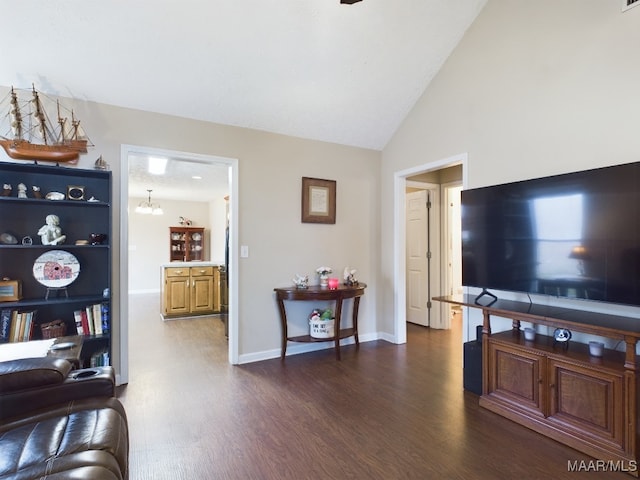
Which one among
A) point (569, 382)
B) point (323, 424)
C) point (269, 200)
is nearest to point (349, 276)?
point (269, 200)

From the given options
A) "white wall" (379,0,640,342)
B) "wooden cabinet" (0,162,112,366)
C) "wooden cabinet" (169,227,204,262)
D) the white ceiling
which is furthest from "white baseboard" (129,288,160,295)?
"white wall" (379,0,640,342)

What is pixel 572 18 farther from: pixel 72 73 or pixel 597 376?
pixel 72 73

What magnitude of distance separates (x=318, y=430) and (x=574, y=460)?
1.51 m

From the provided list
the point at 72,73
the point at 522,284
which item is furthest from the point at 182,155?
the point at 522,284

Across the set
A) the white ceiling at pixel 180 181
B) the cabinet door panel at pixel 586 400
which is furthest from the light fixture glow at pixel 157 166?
the cabinet door panel at pixel 586 400

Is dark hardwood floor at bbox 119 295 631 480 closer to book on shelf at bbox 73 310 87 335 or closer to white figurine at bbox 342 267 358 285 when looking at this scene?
book on shelf at bbox 73 310 87 335

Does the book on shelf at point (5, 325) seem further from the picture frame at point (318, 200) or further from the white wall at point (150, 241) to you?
the white wall at point (150, 241)

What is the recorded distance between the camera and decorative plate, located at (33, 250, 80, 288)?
8.98 ft

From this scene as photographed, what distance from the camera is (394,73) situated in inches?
135

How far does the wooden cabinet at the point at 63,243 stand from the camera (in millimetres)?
2707

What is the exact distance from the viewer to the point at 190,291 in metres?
5.73

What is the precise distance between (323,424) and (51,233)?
8.59 feet

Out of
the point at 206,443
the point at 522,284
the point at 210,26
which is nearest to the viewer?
the point at 206,443

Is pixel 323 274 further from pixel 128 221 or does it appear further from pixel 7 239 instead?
pixel 7 239
